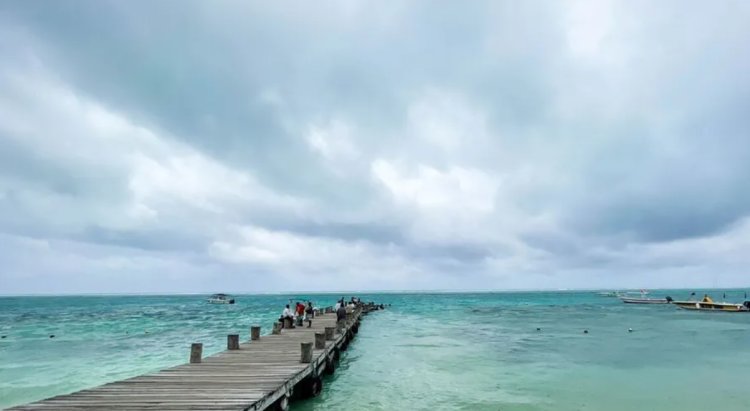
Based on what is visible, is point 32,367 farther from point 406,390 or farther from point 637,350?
point 637,350

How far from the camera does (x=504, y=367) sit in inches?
848

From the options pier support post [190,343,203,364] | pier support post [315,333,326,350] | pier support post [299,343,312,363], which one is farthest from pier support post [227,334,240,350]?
pier support post [299,343,312,363]

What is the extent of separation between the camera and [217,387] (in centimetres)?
1098

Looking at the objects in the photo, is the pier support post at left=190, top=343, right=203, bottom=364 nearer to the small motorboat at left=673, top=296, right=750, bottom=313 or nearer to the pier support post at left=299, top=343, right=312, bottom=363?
the pier support post at left=299, top=343, right=312, bottom=363

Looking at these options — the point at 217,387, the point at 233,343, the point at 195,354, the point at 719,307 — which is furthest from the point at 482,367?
the point at 719,307

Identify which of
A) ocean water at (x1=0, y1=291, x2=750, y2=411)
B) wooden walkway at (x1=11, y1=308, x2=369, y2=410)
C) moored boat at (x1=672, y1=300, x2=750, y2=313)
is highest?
wooden walkway at (x1=11, y1=308, x2=369, y2=410)

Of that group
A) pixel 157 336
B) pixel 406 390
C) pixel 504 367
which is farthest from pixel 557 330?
pixel 157 336

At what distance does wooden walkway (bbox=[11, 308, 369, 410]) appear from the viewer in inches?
368

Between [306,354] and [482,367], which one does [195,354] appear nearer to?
[306,354]

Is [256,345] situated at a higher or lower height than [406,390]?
higher

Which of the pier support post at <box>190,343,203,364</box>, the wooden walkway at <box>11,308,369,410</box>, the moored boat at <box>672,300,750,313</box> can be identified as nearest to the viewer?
the wooden walkway at <box>11,308,369,410</box>

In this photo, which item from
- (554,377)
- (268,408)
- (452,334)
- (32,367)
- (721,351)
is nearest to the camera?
(268,408)

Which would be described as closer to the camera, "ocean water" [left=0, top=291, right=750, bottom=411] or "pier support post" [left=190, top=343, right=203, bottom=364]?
A: "pier support post" [left=190, top=343, right=203, bottom=364]

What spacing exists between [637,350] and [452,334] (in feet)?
40.3
